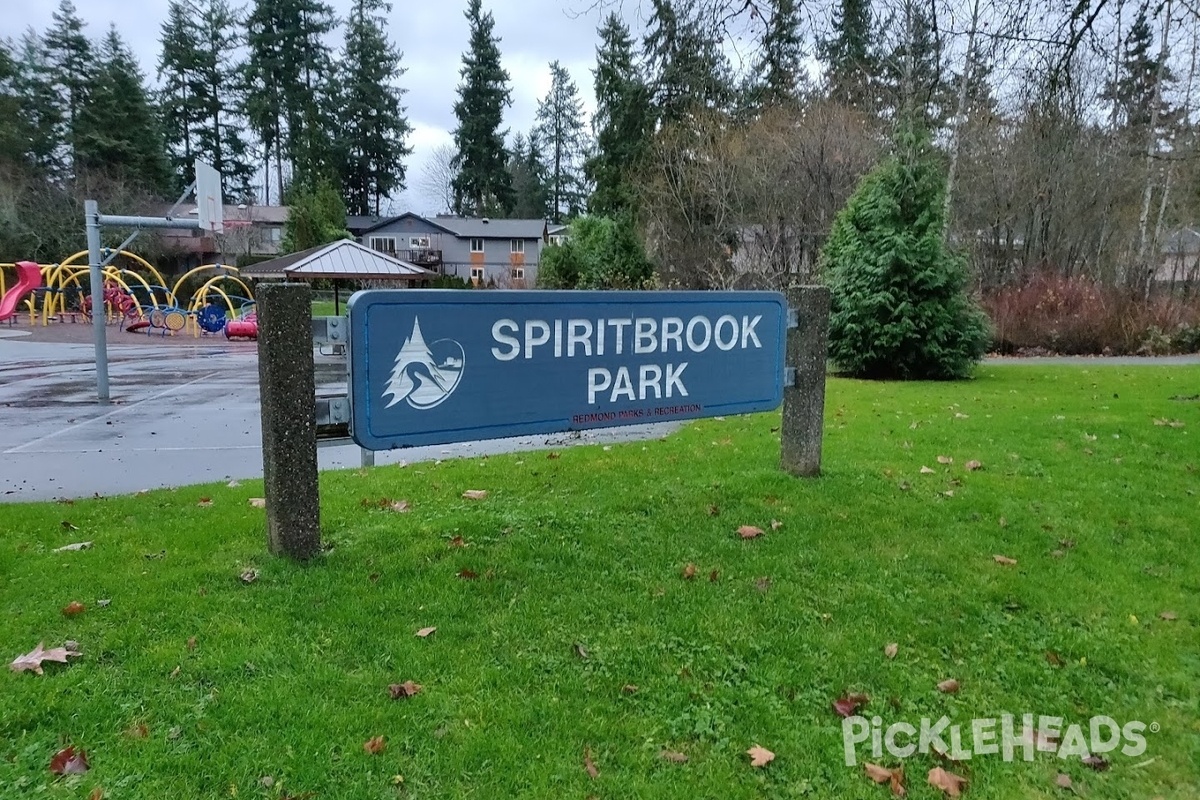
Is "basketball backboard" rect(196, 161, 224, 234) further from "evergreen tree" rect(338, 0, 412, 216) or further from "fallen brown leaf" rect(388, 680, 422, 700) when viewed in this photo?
"evergreen tree" rect(338, 0, 412, 216)

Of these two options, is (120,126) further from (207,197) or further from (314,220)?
(207,197)

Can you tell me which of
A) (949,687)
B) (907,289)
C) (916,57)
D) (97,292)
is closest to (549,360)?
(949,687)

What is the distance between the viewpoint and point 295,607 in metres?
3.23

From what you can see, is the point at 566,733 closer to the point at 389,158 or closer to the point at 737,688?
the point at 737,688

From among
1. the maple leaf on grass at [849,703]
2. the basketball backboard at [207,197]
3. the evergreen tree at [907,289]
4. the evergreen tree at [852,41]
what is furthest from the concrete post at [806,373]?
the basketball backboard at [207,197]

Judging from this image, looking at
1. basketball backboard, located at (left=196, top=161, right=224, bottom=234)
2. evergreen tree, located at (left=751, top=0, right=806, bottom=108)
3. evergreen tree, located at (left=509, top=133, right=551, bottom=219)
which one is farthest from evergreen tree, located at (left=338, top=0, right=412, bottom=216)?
evergreen tree, located at (left=751, top=0, right=806, bottom=108)

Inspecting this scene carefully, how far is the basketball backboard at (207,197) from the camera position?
1278 centimetres

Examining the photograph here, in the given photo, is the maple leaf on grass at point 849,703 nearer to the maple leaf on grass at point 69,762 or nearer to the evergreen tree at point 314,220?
the maple leaf on grass at point 69,762

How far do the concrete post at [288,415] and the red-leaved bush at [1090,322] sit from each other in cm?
1775

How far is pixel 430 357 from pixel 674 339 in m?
1.57

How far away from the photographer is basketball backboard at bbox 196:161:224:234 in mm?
12781

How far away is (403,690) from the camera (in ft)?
8.75

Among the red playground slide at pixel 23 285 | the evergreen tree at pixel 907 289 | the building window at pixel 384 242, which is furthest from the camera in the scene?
the building window at pixel 384 242

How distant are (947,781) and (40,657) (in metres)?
3.06
